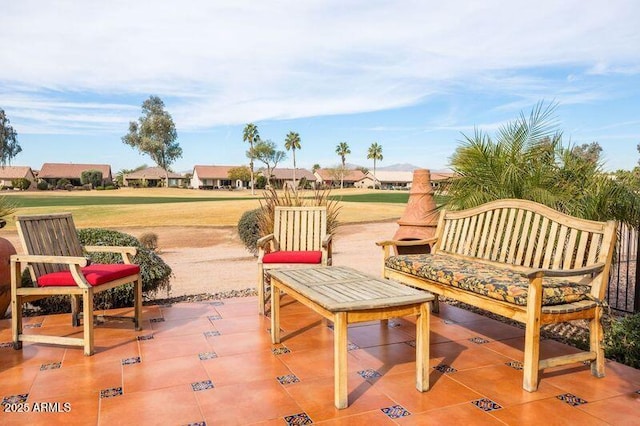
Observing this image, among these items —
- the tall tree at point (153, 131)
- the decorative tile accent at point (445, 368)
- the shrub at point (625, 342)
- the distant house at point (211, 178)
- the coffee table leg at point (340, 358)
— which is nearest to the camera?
the coffee table leg at point (340, 358)

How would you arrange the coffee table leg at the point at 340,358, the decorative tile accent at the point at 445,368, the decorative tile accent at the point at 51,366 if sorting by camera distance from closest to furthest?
the coffee table leg at the point at 340,358 < the decorative tile accent at the point at 445,368 < the decorative tile accent at the point at 51,366

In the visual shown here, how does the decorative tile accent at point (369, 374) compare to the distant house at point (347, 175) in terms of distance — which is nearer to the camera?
the decorative tile accent at point (369, 374)

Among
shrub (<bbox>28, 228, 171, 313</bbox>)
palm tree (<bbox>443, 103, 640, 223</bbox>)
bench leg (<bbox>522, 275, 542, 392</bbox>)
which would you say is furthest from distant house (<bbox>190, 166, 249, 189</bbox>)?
bench leg (<bbox>522, 275, 542, 392</bbox>)

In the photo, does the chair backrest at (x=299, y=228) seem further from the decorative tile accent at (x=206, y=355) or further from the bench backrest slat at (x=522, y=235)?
the decorative tile accent at (x=206, y=355)

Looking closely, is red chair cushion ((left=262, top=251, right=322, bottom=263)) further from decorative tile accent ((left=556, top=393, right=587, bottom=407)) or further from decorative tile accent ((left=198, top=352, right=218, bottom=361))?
decorative tile accent ((left=556, top=393, right=587, bottom=407))

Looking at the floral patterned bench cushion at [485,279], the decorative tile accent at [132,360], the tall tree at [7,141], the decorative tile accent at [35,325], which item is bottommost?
the decorative tile accent at [35,325]

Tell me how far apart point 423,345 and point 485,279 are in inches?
27.2

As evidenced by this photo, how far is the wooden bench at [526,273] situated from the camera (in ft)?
8.09

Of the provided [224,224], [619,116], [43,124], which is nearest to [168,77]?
[224,224]

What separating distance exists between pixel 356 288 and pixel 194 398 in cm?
110

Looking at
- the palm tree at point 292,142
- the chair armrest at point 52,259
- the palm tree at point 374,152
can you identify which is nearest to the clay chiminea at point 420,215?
the chair armrest at point 52,259

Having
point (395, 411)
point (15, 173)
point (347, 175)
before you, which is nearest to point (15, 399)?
point (395, 411)

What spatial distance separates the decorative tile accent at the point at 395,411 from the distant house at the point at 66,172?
64275mm

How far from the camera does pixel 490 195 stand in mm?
4602
